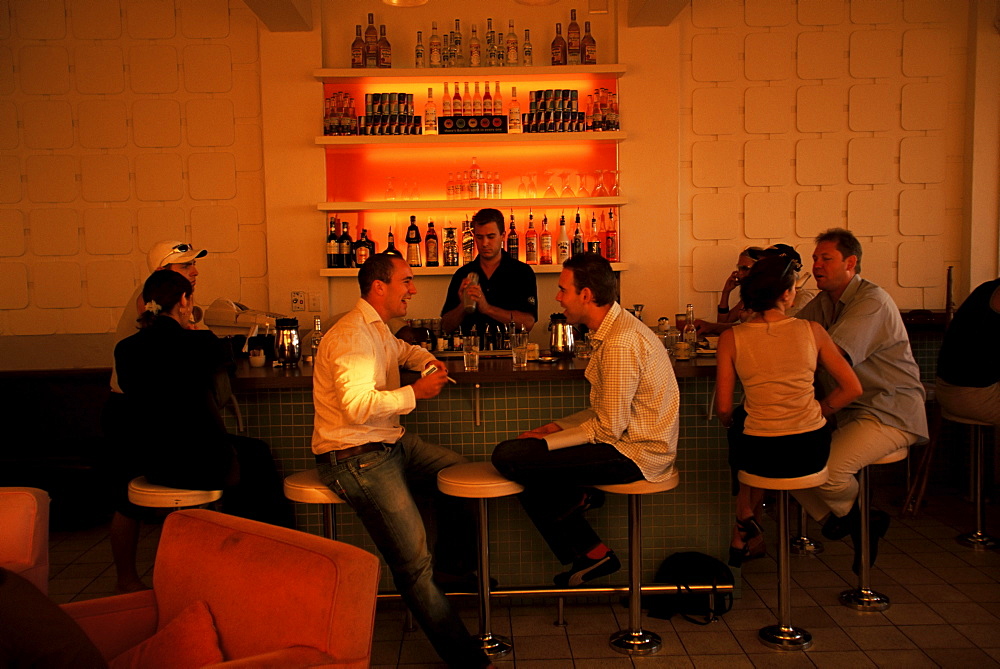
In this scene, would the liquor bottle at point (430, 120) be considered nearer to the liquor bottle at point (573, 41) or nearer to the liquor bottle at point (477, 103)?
the liquor bottle at point (477, 103)

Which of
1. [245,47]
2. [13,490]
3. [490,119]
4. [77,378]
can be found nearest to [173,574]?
[13,490]

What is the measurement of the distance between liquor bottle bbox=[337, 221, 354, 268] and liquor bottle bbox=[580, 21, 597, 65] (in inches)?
77.4

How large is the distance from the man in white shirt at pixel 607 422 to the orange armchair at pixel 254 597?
46.4 inches

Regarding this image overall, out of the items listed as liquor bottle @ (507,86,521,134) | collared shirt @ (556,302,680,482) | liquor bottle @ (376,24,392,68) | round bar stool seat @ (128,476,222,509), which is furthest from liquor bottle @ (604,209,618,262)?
round bar stool seat @ (128,476,222,509)

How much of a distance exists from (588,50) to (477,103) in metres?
0.82

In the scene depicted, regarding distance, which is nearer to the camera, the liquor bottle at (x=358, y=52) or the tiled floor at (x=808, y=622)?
the tiled floor at (x=808, y=622)

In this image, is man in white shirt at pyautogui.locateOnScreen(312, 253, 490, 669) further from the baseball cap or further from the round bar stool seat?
the baseball cap

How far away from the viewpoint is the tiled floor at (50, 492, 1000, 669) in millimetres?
3186

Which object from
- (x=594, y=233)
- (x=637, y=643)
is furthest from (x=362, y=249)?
(x=637, y=643)

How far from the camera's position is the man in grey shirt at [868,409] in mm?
3471

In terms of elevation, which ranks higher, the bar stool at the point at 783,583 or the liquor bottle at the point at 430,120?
the liquor bottle at the point at 430,120

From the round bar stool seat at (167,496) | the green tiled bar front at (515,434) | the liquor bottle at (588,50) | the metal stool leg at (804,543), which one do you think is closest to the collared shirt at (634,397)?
the green tiled bar front at (515,434)

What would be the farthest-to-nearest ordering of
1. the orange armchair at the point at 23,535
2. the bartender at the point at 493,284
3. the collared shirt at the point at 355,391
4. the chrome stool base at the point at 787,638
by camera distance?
1. the bartender at the point at 493,284
2. the chrome stool base at the point at 787,638
3. the collared shirt at the point at 355,391
4. the orange armchair at the point at 23,535

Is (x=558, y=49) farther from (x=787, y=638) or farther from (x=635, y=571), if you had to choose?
(x=787, y=638)
